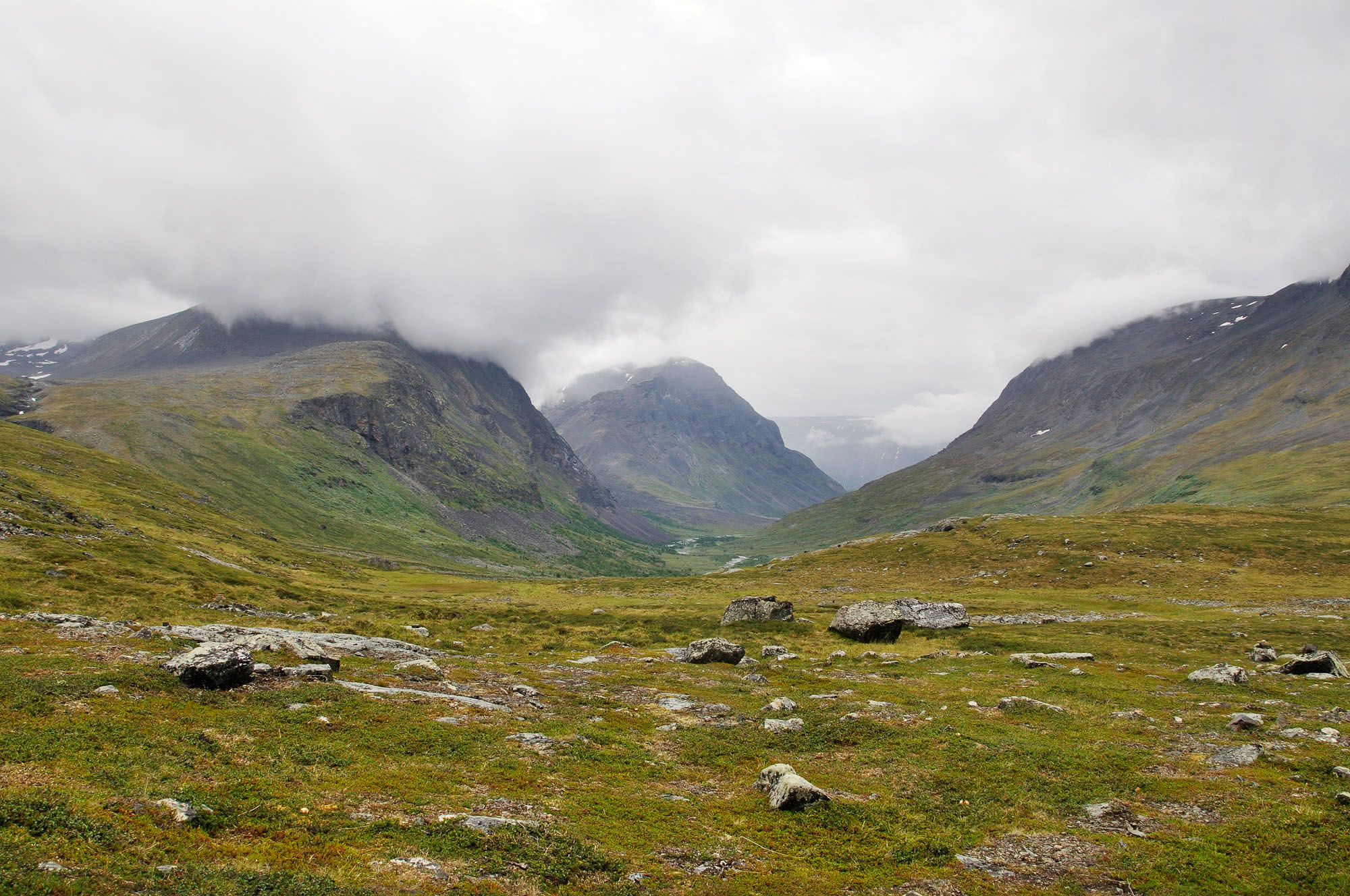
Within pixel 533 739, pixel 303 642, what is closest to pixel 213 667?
pixel 303 642

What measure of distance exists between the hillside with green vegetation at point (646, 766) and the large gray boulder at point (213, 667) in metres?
0.60

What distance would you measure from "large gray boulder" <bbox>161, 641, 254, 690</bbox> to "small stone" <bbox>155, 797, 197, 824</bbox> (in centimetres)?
1204

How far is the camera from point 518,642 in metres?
53.2

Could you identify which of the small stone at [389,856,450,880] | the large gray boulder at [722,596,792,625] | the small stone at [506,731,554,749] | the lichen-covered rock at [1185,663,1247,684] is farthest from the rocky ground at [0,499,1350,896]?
the large gray boulder at [722,596,792,625]

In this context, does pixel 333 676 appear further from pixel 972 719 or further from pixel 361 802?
pixel 972 719

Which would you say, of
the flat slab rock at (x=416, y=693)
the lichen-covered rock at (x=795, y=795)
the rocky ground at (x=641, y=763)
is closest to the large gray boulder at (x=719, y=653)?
the rocky ground at (x=641, y=763)

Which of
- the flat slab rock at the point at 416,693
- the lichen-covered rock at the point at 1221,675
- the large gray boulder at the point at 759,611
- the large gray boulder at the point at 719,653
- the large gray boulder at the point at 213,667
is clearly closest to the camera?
the large gray boulder at the point at 213,667

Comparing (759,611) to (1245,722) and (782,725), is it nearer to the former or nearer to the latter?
(782,725)

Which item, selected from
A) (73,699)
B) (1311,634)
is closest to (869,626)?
(1311,634)

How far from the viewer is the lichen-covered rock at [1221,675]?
36.3 metres

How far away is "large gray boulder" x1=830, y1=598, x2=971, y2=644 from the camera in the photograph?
182ft

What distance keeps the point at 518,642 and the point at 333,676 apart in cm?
2446

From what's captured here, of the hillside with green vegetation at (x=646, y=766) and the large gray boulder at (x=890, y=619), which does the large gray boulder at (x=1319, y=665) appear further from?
the large gray boulder at (x=890, y=619)

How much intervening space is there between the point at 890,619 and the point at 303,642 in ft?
152
